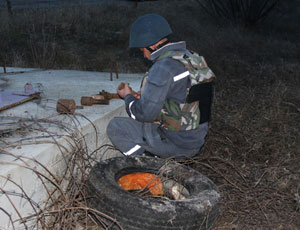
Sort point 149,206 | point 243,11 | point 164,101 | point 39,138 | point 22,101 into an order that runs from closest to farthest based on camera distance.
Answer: point 149,206
point 39,138
point 164,101
point 22,101
point 243,11

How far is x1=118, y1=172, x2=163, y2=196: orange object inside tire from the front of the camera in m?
2.87

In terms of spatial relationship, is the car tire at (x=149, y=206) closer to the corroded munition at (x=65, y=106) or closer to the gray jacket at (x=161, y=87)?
the gray jacket at (x=161, y=87)

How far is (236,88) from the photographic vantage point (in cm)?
694

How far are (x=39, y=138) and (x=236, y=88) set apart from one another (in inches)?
201

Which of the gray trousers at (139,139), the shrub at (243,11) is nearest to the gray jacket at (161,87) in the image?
the gray trousers at (139,139)

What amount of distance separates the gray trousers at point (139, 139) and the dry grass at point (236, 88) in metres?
0.28

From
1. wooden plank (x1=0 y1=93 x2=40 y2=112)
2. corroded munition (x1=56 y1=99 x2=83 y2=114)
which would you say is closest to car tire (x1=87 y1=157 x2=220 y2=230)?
corroded munition (x1=56 y1=99 x2=83 y2=114)

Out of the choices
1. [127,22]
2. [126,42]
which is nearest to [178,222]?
[126,42]

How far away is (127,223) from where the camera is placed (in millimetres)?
2205

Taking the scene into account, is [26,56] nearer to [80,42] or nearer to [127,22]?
[80,42]

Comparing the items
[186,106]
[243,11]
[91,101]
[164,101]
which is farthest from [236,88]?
[243,11]

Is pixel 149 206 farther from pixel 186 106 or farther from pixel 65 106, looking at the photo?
pixel 65 106

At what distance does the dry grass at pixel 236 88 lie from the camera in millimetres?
2984

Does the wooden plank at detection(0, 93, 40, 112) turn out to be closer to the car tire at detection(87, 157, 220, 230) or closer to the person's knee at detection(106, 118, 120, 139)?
the person's knee at detection(106, 118, 120, 139)
